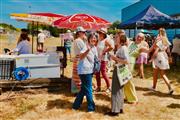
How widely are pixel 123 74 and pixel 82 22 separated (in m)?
3.08

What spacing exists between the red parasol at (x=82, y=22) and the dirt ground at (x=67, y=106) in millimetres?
1692

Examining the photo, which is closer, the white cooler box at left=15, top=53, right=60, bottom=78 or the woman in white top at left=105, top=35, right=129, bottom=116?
the woman in white top at left=105, top=35, right=129, bottom=116

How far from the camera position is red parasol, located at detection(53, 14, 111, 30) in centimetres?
890

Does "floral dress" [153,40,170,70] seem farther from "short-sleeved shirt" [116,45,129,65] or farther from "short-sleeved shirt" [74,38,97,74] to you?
"short-sleeved shirt" [74,38,97,74]

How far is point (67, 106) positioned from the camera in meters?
6.97

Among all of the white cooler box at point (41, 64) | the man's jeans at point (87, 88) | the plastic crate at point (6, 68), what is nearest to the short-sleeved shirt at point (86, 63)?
the man's jeans at point (87, 88)

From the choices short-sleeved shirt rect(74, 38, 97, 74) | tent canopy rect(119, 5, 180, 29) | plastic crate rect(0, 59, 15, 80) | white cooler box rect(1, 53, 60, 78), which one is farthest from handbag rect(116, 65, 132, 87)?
tent canopy rect(119, 5, 180, 29)

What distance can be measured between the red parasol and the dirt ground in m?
→ 1.69

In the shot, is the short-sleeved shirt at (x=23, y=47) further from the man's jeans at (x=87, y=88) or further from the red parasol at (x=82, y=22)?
the man's jeans at (x=87, y=88)

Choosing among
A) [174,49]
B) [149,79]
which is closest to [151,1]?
[174,49]

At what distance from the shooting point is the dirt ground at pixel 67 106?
638cm

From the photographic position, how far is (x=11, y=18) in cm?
1074

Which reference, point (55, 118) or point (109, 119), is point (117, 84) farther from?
point (55, 118)

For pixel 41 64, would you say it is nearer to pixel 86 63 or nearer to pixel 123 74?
pixel 86 63
